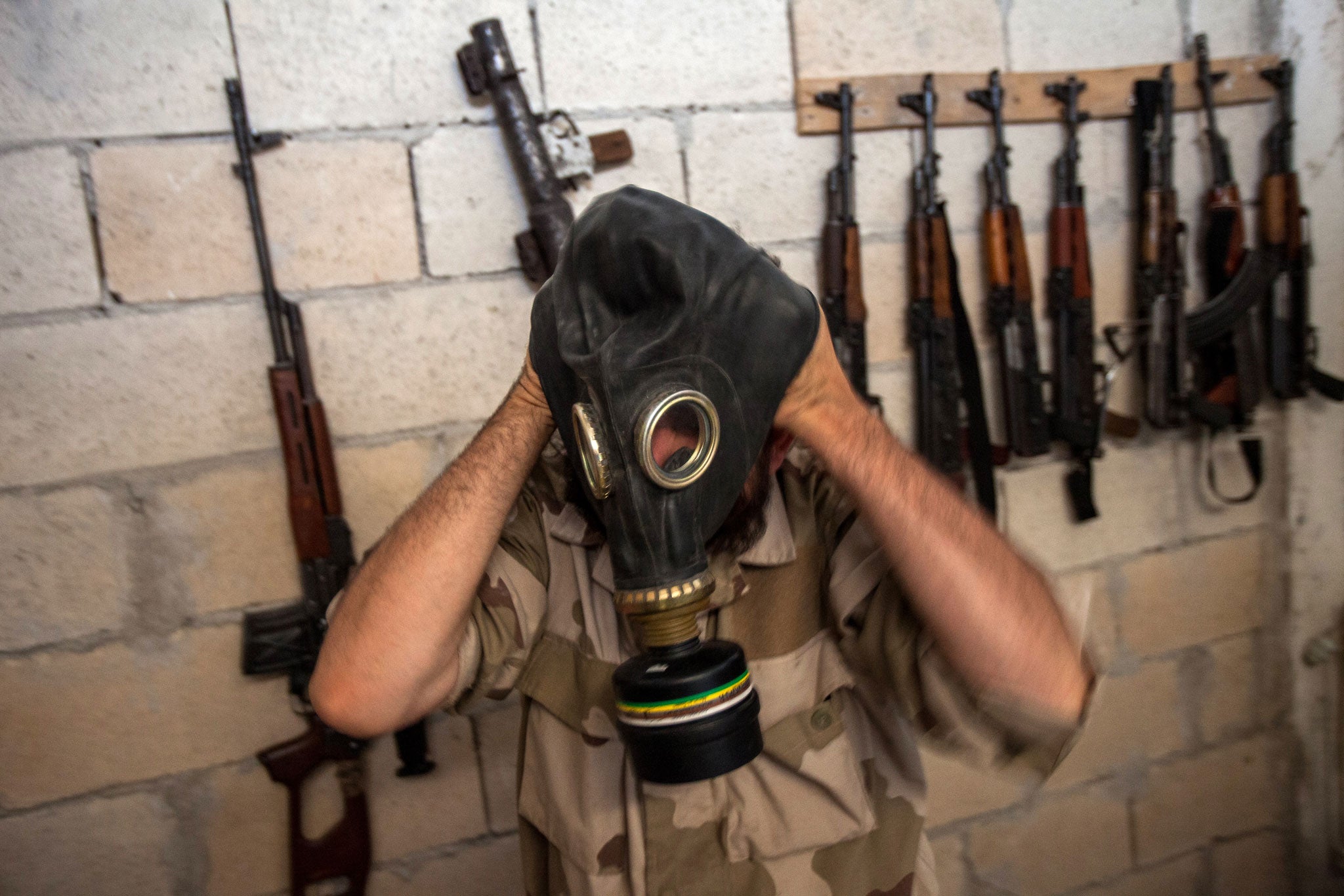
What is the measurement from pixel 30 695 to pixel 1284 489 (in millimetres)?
2949

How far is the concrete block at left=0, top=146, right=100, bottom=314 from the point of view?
1.36 metres

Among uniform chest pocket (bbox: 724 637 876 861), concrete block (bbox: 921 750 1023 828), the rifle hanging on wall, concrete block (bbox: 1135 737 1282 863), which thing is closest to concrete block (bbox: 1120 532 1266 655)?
the rifle hanging on wall

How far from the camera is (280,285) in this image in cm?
148

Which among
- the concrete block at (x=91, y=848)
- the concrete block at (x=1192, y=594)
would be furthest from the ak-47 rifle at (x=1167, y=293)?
the concrete block at (x=91, y=848)

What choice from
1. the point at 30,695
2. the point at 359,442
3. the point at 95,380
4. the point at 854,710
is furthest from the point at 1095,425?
the point at 30,695

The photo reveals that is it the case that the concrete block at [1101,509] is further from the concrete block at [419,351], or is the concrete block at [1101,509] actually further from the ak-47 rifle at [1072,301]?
the concrete block at [419,351]

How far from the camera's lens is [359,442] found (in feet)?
5.09

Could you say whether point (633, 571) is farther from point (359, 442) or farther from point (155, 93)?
point (155, 93)

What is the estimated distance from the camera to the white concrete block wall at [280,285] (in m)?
1.39

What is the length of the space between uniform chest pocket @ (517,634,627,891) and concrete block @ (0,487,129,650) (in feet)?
2.90

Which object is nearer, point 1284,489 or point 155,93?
point 155,93

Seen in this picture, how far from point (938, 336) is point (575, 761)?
121 cm

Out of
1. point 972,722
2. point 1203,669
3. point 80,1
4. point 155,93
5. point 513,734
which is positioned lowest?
point 1203,669

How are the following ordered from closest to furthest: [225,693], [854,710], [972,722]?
1. [972,722]
2. [854,710]
3. [225,693]
